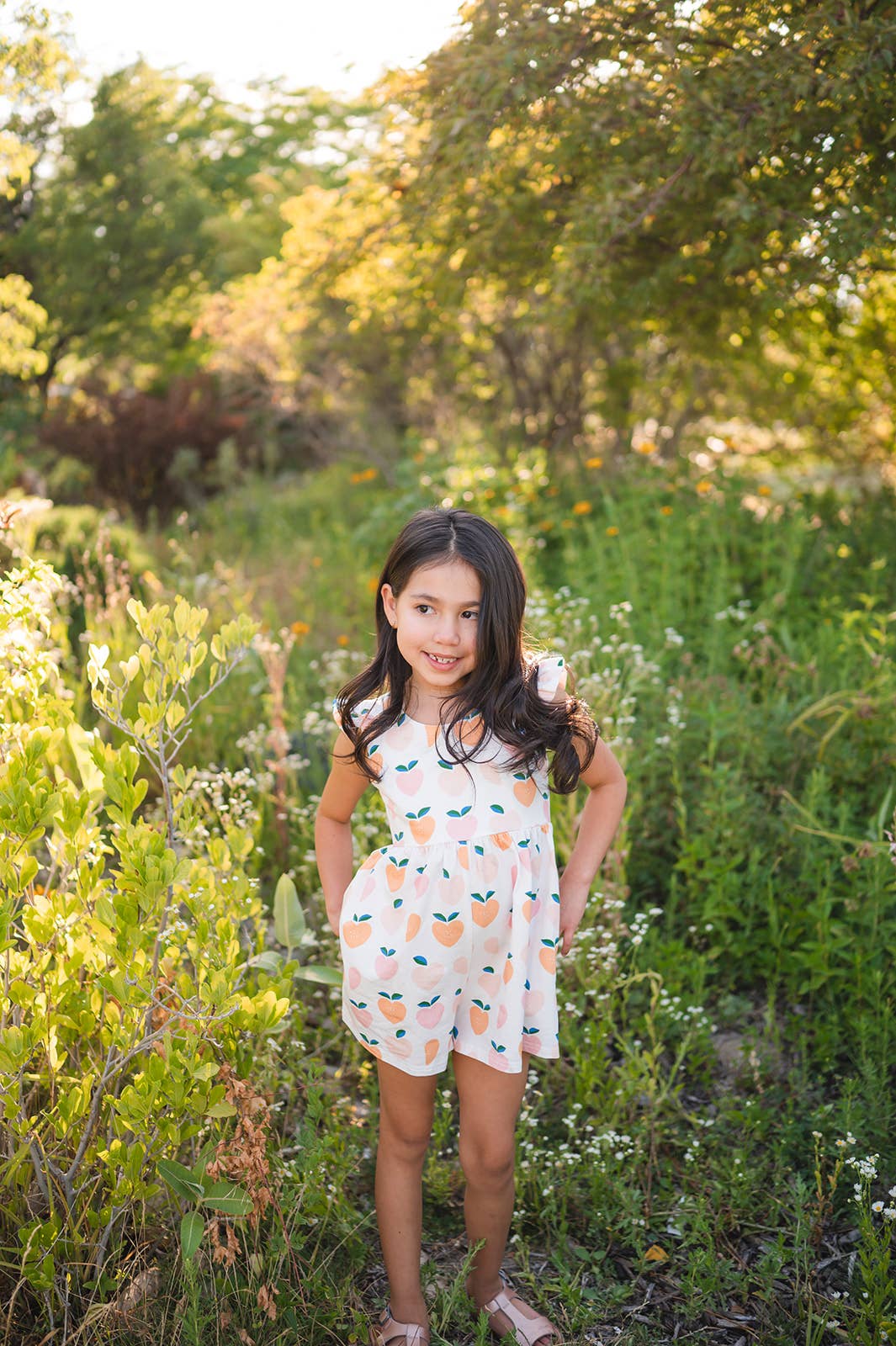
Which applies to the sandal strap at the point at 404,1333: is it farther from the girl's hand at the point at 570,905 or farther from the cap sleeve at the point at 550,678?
the cap sleeve at the point at 550,678

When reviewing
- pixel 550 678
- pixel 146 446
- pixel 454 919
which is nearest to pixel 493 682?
pixel 550 678

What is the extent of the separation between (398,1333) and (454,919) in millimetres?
818

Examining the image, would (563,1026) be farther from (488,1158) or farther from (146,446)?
(146,446)

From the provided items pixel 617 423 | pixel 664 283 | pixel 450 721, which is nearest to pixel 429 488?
pixel 617 423

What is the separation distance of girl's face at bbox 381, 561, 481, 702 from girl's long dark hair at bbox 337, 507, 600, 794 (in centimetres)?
2

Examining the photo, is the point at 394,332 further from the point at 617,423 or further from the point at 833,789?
the point at 833,789

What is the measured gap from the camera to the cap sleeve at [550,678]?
6.49 ft

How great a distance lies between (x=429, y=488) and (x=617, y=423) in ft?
5.34

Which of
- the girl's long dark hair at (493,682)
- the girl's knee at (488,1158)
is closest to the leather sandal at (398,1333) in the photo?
the girl's knee at (488,1158)

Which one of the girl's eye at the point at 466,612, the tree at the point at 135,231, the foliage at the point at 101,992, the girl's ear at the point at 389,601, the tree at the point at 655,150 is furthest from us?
the tree at the point at 135,231

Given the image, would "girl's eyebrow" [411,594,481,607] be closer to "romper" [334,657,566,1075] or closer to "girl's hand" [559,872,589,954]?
"romper" [334,657,566,1075]

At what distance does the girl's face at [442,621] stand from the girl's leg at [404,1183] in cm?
77

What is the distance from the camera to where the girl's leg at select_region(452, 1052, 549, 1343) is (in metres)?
1.93

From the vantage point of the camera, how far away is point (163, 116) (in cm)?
1434
